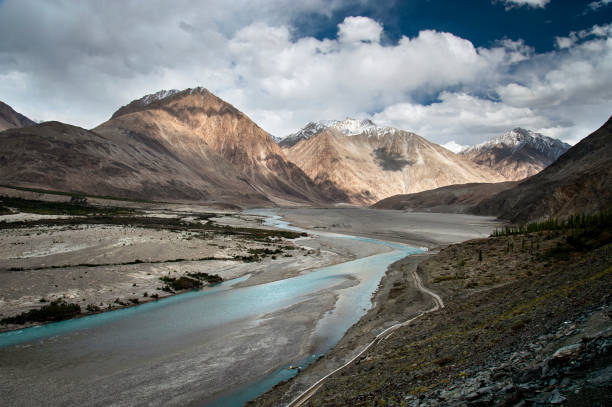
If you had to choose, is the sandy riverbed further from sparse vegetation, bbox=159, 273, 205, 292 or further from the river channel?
sparse vegetation, bbox=159, 273, 205, 292

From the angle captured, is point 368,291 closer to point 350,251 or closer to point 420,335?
point 420,335

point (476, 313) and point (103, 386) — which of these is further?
point (476, 313)

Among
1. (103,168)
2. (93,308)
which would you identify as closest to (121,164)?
(103,168)

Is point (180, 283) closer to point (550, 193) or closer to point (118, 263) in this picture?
point (118, 263)

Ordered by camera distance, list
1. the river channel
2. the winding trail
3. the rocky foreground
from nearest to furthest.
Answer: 1. the rocky foreground
2. the winding trail
3. the river channel

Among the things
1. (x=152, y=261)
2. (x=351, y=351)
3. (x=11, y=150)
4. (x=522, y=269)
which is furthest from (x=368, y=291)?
(x=11, y=150)

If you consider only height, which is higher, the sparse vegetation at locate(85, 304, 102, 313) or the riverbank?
the riverbank

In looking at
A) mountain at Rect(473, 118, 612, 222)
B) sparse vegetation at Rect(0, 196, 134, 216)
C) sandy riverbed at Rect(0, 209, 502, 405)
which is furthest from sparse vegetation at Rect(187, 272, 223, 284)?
sparse vegetation at Rect(0, 196, 134, 216)
